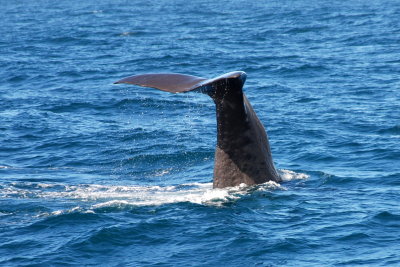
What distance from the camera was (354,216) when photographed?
10.8 m

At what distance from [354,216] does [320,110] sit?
8.87 meters

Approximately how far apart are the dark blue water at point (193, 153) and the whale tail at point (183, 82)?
1.87 m

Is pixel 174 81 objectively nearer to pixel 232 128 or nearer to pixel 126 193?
pixel 232 128

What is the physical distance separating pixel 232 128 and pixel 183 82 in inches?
44.3

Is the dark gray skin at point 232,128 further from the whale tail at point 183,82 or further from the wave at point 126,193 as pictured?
the wave at point 126,193

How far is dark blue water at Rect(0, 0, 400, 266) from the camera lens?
990 centimetres

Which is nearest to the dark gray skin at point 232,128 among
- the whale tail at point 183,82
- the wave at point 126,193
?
the whale tail at point 183,82

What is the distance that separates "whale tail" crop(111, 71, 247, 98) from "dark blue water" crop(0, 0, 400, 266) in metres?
1.87

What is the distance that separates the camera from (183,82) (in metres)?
9.66

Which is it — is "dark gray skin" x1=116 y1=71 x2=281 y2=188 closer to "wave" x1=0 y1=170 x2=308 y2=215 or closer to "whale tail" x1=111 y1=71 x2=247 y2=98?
"whale tail" x1=111 y1=71 x2=247 y2=98

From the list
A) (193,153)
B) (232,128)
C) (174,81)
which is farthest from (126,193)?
(193,153)

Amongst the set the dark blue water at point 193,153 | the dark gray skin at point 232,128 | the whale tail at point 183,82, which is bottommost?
the dark blue water at point 193,153

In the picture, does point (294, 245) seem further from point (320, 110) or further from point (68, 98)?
point (68, 98)

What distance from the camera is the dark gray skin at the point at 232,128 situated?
9656 mm
